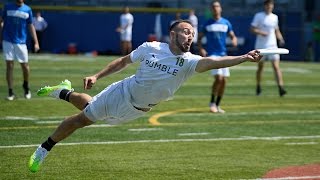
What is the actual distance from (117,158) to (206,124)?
379cm

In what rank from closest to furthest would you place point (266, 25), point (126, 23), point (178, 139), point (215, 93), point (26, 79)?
point (178, 139) → point (215, 93) → point (26, 79) → point (266, 25) → point (126, 23)

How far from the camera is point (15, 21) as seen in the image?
1620cm

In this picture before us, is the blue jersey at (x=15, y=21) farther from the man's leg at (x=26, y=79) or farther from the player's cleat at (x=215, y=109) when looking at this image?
the player's cleat at (x=215, y=109)

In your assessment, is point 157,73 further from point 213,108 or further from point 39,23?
point 39,23

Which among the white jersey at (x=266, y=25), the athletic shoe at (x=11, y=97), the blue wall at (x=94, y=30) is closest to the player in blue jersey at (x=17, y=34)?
the athletic shoe at (x=11, y=97)

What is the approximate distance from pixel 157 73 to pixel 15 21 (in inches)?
333

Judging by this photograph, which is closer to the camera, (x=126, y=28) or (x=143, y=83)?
(x=143, y=83)

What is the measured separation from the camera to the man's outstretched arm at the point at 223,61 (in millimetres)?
7516

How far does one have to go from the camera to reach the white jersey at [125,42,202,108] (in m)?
8.23

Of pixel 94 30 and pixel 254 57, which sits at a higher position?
pixel 254 57

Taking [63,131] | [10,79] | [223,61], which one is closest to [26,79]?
[10,79]

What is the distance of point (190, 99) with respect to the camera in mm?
17312

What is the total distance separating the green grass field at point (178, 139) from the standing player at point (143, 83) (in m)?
0.64

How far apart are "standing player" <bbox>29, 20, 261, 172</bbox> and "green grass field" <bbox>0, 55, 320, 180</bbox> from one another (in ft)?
2.10
